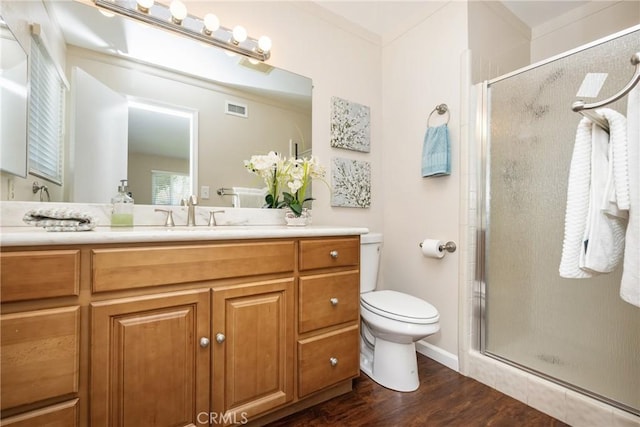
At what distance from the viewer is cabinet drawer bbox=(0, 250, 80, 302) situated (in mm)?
777

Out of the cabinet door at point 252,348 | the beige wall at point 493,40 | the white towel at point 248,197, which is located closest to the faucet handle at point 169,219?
the white towel at point 248,197

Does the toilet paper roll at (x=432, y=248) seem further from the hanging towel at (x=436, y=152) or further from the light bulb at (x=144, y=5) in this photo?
the light bulb at (x=144, y=5)

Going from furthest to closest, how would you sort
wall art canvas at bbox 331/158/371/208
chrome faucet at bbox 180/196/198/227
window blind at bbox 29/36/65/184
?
A: wall art canvas at bbox 331/158/371/208, chrome faucet at bbox 180/196/198/227, window blind at bbox 29/36/65/184

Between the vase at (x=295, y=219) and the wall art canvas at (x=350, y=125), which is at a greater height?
the wall art canvas at (x=350, y=125)

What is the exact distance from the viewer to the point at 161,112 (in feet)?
4.96

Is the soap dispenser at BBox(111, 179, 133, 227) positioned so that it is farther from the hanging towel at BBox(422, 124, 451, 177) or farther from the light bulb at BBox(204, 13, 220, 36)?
the hanging towel at BBox(422, 124, 451, 177)

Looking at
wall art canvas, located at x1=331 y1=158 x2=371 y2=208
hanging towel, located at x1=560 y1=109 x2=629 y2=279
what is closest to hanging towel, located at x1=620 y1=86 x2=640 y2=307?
hanging towel, located at x1=560 y1=109 x2=629 y2=279

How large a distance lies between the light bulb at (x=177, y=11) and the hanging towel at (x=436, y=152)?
1.54 m

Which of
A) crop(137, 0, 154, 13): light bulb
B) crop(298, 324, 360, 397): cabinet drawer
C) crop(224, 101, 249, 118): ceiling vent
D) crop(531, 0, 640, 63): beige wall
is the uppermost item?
crop(531, 0, 640, 63): beige wall

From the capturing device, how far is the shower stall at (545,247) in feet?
4.24

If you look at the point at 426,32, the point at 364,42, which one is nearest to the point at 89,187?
the point at 364,42

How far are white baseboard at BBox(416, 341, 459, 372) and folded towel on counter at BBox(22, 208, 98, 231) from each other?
1.95 m

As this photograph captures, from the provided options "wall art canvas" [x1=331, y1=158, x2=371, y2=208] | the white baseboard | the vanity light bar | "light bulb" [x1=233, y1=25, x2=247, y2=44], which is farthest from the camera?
"wall art canvas" [x1=331, y1=158, x2=371, y2=208]

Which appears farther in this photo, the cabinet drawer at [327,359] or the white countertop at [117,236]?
the cabinet drawer at [327,359]
